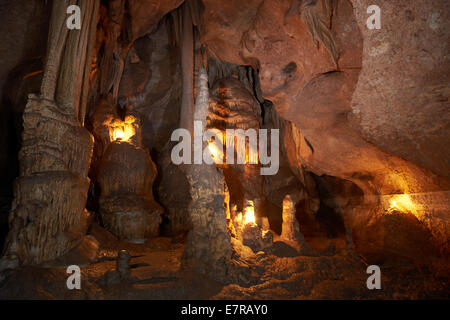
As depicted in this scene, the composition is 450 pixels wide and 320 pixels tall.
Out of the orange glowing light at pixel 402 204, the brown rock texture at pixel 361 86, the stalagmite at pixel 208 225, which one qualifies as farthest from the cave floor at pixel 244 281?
the brown rock texture at pixel 361 86

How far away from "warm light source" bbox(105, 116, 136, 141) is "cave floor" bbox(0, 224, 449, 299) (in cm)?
448

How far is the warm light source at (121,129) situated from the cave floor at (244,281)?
4.48 meters

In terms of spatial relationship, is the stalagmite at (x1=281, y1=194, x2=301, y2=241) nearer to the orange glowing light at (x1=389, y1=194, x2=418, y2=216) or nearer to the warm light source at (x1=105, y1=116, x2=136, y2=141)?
the orange glowing light at (x1=389, y1=194, x2=418, y2=216)

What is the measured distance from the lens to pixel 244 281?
4445 millimetres

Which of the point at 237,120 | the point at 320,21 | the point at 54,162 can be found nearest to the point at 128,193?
the point at 54,162

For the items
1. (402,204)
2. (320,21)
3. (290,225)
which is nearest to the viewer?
(320,21)

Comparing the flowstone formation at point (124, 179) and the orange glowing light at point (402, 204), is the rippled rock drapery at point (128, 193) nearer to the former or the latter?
the flowstone formation at point (124, 179)

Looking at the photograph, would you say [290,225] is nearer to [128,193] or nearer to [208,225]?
[208,225]

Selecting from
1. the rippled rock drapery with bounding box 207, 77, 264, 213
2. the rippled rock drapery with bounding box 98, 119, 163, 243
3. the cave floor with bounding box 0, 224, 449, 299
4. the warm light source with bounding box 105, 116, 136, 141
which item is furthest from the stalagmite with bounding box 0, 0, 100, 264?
the rippled rock drapery with bounding box 207, 77, 264, 213

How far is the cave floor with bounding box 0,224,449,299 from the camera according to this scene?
3.91 m

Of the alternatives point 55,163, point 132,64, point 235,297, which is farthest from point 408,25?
→ point 132,64

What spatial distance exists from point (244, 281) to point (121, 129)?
6.66 metres

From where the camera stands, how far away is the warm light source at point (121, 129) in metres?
9.14

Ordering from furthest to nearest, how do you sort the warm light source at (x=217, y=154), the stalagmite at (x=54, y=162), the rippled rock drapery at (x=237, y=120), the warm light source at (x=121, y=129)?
the rippled rock drapery at (x=237, y=120), the warm light source at (x=121, y=129), the warm light source at (x=217, y=154), the stalagmite at (x=54, y=162)
